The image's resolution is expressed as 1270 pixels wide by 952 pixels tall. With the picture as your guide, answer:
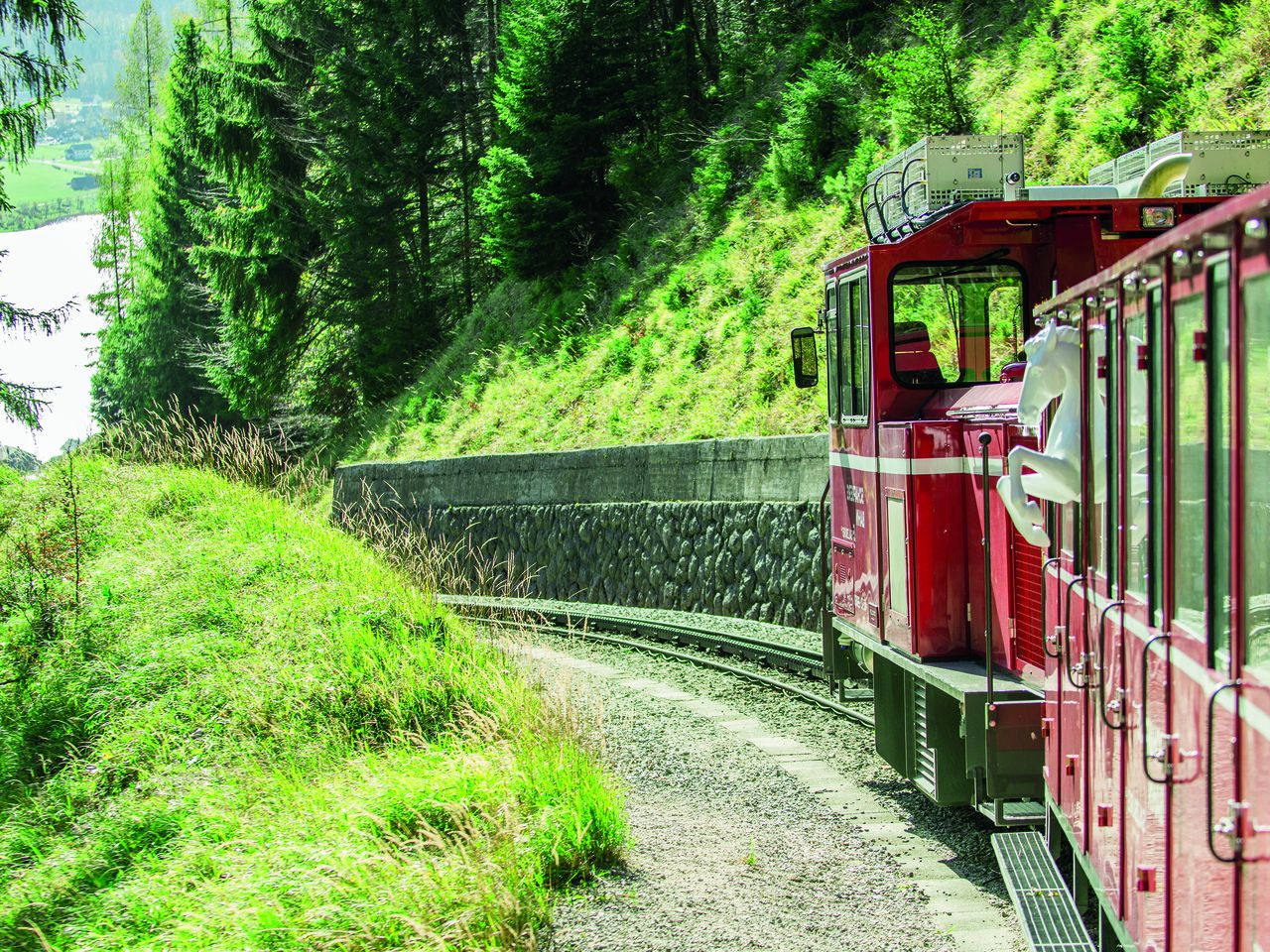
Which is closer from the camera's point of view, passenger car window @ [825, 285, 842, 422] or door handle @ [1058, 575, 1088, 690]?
door handle @ [1058, 575, 1088, 690]

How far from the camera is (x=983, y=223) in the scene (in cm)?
747

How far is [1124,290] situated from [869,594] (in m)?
4.63

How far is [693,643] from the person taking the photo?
1512cm

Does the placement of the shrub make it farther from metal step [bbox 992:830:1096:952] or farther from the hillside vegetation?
metal step [bbox 992:830:1096:952]

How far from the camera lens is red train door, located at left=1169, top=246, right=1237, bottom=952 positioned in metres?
2.81

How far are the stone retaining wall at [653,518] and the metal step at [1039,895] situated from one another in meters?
7.64

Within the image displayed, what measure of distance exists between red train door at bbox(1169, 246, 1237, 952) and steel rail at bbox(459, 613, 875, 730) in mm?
6057

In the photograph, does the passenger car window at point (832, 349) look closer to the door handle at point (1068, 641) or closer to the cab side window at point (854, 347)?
the cab side window at point (854, 347)

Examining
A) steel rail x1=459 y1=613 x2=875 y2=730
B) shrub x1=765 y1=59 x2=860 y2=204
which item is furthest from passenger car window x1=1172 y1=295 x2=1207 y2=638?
shrub x1=765 y1=59 x2=860 y2=204

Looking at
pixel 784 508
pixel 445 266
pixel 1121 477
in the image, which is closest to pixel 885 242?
pixel 1121 477

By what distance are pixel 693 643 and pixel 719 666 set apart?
1770mm

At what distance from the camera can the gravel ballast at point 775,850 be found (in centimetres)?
572

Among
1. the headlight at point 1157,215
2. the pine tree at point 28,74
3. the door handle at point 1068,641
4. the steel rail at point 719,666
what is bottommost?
the steel rail at point 719,666

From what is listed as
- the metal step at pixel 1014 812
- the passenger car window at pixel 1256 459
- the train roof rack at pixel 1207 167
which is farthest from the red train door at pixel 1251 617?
the train roof rack at pixel 1207 167
